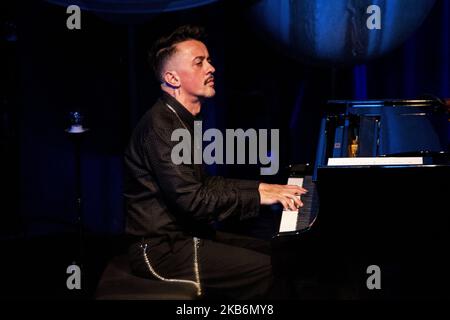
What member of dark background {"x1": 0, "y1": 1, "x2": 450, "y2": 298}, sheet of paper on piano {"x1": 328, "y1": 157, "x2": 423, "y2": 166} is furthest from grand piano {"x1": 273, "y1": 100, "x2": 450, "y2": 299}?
dark background {"x1": 0, "y1": 1, "x2": 450, "y2": 298}

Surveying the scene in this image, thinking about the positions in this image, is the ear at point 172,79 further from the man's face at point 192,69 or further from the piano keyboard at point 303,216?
the piano keyboard at point 303,216

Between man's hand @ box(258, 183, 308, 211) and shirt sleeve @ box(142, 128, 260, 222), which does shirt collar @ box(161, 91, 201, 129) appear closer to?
shirt sleeve @ box(142, 128, 260, 222)

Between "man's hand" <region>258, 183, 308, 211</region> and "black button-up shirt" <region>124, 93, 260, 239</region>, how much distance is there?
1.1 inches

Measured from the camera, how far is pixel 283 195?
7.00ft

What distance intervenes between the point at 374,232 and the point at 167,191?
2.27 feet

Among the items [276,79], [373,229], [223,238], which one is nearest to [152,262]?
[223,238]

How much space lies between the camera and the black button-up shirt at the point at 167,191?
216 cm

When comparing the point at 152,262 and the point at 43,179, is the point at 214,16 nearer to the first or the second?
Answer: the point at 43,179

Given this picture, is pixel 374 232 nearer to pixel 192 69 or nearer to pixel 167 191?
pixel 167 191

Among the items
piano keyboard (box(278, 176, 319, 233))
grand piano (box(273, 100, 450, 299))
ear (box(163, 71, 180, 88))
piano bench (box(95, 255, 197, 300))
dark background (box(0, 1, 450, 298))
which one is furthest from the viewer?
dark background (box(0, 1, 450, 298))

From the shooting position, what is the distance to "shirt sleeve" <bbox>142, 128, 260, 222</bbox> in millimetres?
2150

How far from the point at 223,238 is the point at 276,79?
1.98 m

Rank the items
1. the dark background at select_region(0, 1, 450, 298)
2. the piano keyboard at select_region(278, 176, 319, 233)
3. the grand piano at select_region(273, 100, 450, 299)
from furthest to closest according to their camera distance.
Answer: the dark background at select_region(0, 1, 450, 298) → the piano keyboard at select_region(278, 176, 319, 233) → the grand piano at select_region(273, 100, 450, 299)

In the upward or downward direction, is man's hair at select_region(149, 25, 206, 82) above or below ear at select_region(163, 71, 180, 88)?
above
